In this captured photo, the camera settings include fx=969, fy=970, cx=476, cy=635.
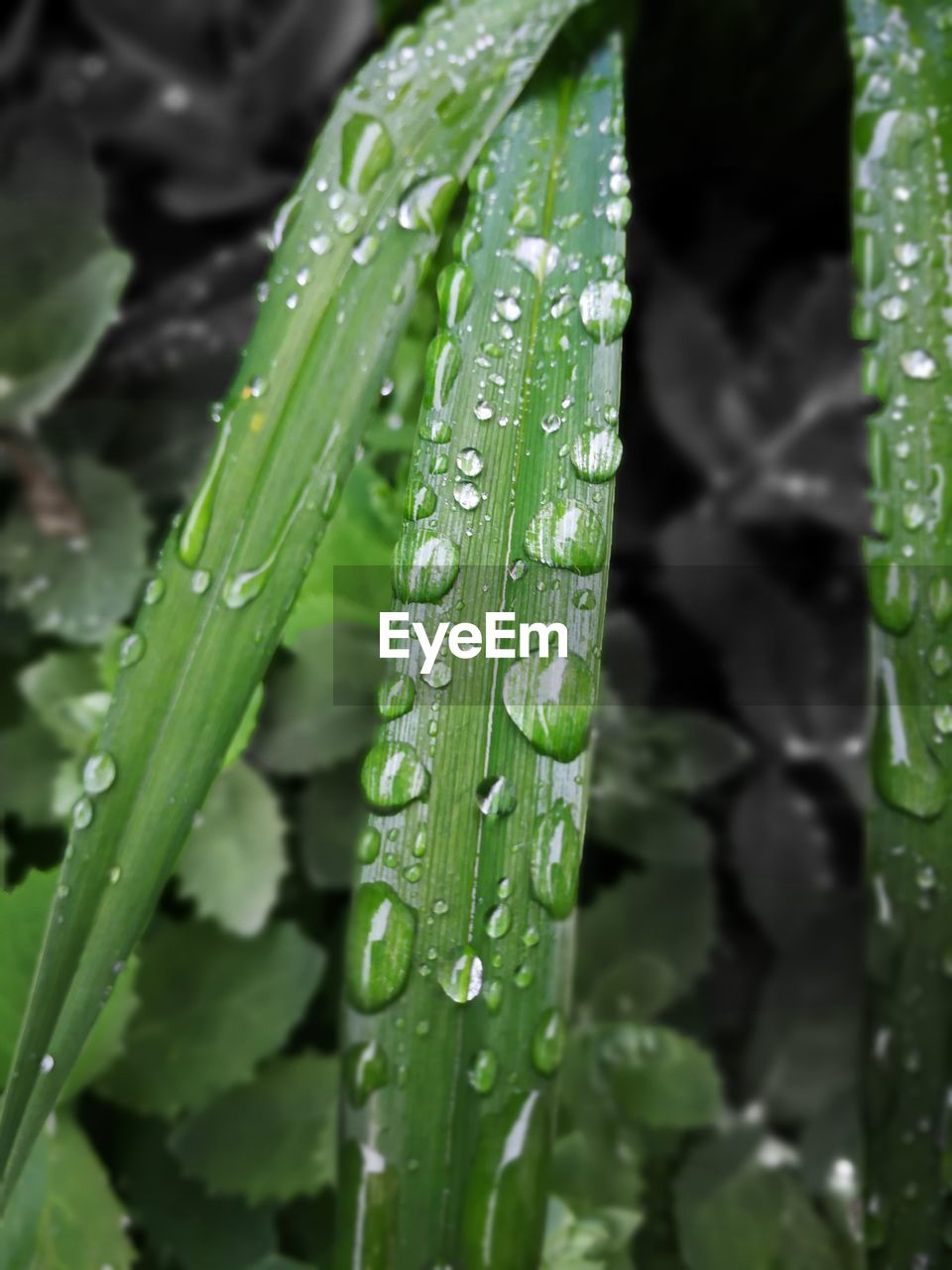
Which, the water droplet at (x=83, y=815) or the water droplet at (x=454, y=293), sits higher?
the water droplet at (x=454, y=293)

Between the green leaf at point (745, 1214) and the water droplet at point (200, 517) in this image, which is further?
the green leaf at point (745, 1214)

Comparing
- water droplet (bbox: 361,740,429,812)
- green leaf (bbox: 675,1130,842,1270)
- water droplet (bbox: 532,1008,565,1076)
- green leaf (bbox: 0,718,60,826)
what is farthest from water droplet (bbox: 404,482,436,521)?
green leaf (bbox: 675,1130,842,1270)

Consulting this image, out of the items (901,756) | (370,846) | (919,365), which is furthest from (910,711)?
(370,846)

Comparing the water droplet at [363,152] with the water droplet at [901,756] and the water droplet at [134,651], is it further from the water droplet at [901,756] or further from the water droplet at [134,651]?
the water droplet at [901,756]

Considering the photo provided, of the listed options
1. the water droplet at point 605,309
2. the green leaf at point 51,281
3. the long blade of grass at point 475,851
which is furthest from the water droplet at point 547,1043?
the green leaf at point 51,281

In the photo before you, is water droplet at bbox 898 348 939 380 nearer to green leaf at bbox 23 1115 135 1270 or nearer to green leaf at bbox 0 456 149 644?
green leaf at bbox 0 456 149 644

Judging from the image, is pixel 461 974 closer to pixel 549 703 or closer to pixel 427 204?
pixel 549 703
